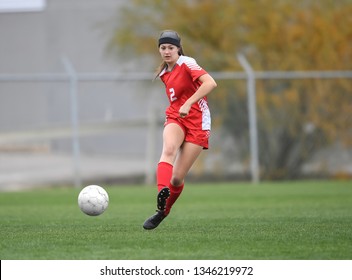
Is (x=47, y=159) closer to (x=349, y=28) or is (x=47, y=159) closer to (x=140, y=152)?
(x=140, y=152)

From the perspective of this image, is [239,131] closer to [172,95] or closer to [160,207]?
[172,95]

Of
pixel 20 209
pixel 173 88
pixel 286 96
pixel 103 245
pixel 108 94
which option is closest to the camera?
pixel 103 245

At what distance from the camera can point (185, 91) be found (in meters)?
8.05

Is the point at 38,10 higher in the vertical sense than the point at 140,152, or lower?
higher

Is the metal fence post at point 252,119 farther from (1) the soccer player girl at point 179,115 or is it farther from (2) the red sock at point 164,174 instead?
(2) the red sock at point 164,174

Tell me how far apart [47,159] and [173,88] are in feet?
42.9

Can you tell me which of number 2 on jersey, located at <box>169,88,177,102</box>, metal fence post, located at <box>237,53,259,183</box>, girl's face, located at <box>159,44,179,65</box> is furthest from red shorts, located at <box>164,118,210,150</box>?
metal fence post, located at <box>237,53,259,183</box>

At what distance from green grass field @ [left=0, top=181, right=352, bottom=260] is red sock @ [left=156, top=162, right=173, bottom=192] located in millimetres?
442

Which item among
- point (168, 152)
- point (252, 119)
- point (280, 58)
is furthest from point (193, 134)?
point (280, 58)

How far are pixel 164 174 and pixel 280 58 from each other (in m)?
11.9

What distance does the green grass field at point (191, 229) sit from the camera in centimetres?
→ 634

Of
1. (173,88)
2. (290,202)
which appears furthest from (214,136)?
(173,88)

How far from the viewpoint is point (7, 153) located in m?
20.1

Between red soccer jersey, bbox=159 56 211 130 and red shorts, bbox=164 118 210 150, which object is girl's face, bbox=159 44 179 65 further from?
red shorts, bbox=164 118 210 150
